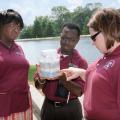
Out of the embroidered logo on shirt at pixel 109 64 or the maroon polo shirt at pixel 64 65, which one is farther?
the maroon polo shirt at pixel 64 65

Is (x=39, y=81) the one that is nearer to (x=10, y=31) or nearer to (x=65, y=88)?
(x=65, y=88)

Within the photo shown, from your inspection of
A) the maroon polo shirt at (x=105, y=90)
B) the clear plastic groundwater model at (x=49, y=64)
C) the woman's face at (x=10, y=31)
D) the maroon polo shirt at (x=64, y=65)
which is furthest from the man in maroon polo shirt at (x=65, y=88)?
the maroon polo shirt at (x=105, y=90)

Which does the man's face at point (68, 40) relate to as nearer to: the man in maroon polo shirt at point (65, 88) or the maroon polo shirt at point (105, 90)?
the man in maroon polo shirt at point (65, 88)

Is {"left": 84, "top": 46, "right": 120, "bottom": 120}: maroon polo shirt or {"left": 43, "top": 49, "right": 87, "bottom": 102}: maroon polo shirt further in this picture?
{"left": 43, "top": 49, "right": 87, "bottom": 102}: maroon polo shirt

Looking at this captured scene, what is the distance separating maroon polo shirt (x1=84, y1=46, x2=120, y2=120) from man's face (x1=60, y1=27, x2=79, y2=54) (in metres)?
1.42

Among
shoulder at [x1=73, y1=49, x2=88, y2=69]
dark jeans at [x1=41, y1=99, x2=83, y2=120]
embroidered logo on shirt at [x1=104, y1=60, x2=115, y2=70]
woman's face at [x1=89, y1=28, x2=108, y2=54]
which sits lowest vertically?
dark jeans at [x1=41, y1=99, x2=83, y2=120]

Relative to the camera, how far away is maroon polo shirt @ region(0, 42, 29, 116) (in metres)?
4.56

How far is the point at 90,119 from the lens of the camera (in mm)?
3576

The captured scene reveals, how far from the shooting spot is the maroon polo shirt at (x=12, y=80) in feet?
15.0

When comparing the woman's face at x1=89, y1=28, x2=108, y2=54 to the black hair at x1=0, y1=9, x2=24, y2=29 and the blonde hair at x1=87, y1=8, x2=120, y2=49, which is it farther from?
the black hair at x1=0, y1=9, x2=24, y2=29

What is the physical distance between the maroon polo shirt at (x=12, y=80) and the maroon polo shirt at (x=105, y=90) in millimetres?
1302

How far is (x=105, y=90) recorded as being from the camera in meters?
3.39

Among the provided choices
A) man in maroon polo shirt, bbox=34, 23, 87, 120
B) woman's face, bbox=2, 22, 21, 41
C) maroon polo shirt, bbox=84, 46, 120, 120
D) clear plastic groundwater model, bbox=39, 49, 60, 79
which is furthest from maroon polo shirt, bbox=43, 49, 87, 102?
maroon polo shirt, bbox=84, 46, 120, 120

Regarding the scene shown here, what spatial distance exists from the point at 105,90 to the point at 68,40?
163 centimetres
